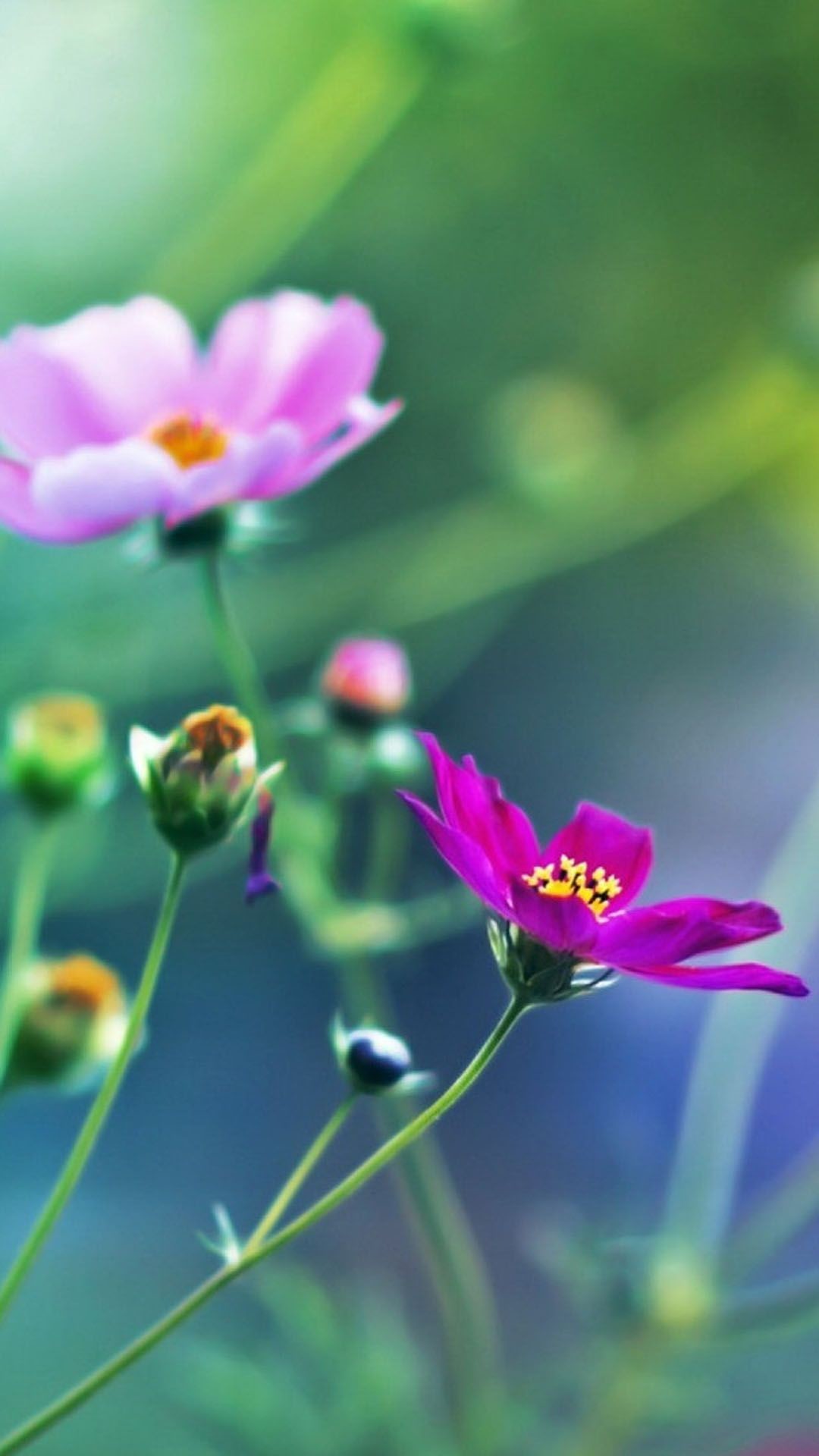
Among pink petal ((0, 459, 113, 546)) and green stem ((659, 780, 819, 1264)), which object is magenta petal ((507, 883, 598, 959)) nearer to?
pink petal ((0, 459, 113, 546))

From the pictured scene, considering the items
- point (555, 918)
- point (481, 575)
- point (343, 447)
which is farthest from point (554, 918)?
point (481, 575)

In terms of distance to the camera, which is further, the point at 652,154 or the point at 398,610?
the point at 652,154

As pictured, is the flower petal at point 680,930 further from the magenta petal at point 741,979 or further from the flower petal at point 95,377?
the flower petal at point 95,377

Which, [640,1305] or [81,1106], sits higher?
[81,1106]

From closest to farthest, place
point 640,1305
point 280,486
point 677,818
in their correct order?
1. point 280,486
2. point 640,1305
3. point 677,818

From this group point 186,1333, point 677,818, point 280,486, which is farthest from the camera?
point 677,818

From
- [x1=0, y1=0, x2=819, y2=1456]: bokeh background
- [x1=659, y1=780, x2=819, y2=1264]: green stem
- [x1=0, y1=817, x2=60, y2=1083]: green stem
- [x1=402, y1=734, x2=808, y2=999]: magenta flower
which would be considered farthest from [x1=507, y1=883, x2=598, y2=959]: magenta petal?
[x1=0, y1=0, x2=819, y2=1456]: bokeh background

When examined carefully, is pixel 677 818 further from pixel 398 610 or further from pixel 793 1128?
pixel 398 610

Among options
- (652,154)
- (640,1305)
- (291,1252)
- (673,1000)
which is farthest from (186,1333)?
(652,154)
